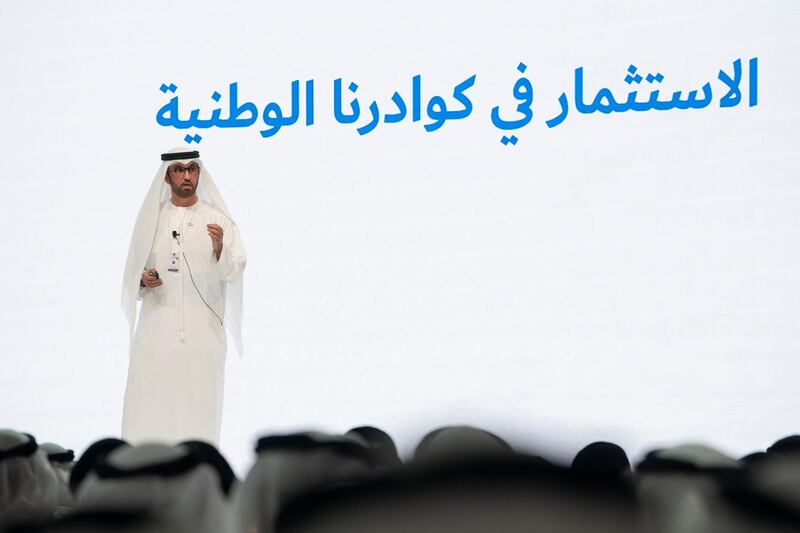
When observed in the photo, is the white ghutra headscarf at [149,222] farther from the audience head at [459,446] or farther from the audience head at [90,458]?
the audience head at [459,446]

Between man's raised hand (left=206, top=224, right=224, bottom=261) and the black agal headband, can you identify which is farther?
the black agal headband

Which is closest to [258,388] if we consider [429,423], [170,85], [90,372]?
[90,372]

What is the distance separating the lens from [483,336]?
514cm

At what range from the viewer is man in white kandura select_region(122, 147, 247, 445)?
3.60 meters

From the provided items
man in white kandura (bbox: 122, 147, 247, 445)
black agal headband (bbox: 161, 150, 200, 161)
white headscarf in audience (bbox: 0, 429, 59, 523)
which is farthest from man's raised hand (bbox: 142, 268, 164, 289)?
white headscarf in audience (bbox: 0, 429, 59, 523)

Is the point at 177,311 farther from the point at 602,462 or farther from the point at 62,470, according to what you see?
the point at 602,462

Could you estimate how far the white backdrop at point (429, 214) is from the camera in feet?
16.3

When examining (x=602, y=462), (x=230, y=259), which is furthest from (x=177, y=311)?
(x=602, y=462)

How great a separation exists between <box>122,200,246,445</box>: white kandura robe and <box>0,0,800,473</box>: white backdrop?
1405 millimetres

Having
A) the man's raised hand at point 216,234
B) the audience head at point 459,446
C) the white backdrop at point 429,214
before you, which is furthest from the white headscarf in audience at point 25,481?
the white backdrop at point 429,214

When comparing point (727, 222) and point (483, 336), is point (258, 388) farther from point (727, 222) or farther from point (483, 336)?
point (727, 222)

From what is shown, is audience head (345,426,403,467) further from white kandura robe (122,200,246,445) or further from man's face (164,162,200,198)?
man's face (164,162,200,198)

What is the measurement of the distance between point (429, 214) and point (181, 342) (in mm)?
1961

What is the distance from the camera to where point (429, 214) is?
5.26 meters
